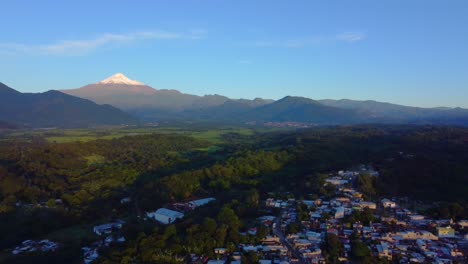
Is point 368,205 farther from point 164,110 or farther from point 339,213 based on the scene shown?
point 164,110

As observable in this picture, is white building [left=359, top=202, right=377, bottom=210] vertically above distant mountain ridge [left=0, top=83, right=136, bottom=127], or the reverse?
distant mountain ridge [left=0, top=83, right=136, bottom=127]

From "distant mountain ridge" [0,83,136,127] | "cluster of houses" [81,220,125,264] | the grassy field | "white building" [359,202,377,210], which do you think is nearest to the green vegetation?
"cluster of houses" [81,220,125,264]

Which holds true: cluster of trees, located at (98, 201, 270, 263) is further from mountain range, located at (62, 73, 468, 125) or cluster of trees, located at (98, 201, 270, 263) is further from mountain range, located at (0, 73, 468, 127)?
mountain range, located at (62, 73, 468, 125)

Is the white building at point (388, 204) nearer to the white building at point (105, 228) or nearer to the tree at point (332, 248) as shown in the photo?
the tree at point (332, 248)

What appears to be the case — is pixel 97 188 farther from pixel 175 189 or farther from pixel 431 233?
pixel 431 233

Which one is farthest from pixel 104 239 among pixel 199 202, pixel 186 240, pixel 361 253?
pixel 361 253

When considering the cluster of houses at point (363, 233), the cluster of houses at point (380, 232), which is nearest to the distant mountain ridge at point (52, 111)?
the cluster of houses at point (363, 233)
